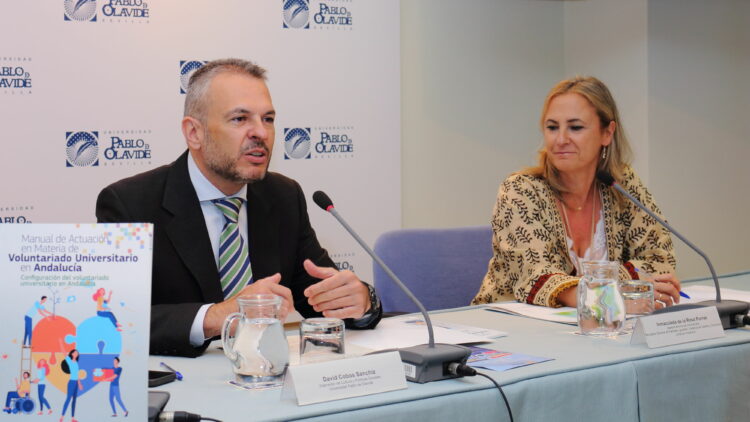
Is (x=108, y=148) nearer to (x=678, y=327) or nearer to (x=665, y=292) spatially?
(x=665, y=292)

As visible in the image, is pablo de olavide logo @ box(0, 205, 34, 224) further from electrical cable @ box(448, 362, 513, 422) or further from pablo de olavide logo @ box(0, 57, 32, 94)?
electrical cable @ box(448, 362, 513, 422)

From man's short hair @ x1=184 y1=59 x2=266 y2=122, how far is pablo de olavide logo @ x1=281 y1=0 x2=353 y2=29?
161 centimetres

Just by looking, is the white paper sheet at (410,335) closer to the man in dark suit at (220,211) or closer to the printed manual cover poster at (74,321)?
the man in dark suit at (220,211)

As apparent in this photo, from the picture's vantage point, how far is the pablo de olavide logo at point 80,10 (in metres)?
3.48

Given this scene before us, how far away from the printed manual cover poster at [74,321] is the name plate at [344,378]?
0.26 m

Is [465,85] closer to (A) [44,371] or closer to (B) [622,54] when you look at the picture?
(B) [622,54]

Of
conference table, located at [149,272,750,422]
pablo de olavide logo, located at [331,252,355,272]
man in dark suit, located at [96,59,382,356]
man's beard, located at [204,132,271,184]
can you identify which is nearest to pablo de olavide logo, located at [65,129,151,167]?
pablo de olavide logo, located at [331,252,355,272]

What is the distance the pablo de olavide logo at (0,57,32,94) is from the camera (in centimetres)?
337

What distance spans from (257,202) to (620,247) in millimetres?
1216

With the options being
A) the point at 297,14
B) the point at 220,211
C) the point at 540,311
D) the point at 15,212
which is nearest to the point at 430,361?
the point at 540,311

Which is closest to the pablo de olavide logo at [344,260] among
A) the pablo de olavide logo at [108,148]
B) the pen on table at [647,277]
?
the pablo de olavide logo at [108,148]

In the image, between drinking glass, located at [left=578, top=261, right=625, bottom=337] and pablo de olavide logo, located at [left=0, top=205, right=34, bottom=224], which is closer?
drinking glass, located at [left=578, top=261, right=625, bottom=337]

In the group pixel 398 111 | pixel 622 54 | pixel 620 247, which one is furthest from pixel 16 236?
pixel 622 54

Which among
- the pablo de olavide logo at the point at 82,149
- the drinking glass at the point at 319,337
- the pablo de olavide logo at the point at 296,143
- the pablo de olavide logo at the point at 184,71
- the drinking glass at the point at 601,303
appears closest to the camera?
the drinking glass at the point at 319,337
